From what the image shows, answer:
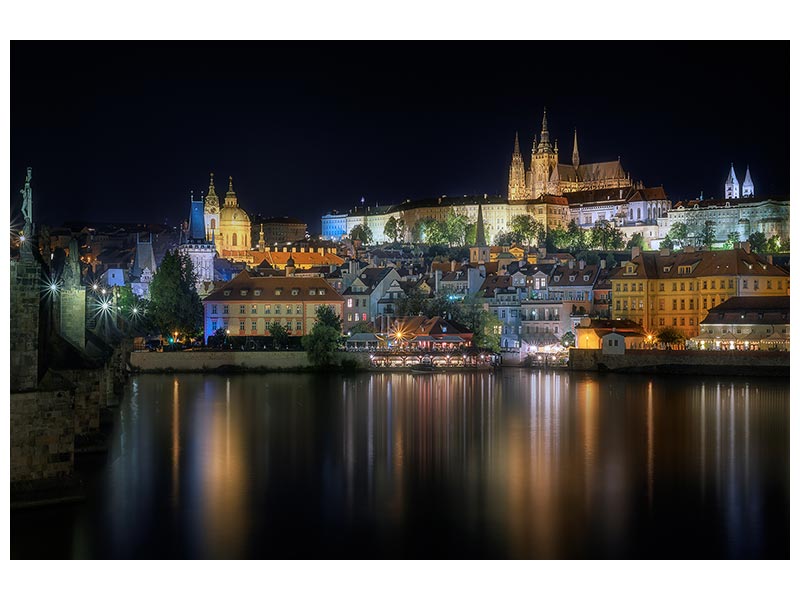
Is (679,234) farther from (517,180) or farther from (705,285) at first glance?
(705,285)

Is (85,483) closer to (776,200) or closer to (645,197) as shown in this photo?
(776,200)

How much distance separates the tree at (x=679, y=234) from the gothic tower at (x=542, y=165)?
1823 centimetres

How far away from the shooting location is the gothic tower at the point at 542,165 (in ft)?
270

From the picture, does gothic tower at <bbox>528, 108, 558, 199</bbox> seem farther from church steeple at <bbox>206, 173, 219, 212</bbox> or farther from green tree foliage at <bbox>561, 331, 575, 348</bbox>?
green tree foliage at <bbox>561, 331, 575, 348</bbox>

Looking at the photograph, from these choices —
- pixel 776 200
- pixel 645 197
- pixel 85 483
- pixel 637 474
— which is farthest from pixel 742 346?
pixel 645 197

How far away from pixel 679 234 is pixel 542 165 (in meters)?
21.2

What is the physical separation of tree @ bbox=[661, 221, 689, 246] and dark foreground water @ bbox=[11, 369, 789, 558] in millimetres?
40389

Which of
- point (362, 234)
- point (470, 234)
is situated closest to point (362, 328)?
point (470, 234)

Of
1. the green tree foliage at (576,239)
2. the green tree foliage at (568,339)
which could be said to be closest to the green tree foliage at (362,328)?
the green tree foliage at (568,339)

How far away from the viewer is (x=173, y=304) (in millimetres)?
32031

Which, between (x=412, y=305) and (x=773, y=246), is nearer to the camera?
(x=412, y=305)

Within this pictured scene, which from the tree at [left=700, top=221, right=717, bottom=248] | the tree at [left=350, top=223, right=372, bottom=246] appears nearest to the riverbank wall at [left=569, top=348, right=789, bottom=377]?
the tree at [left=700, top=221, right=717, bottom=248]

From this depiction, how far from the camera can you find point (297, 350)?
28688 mm

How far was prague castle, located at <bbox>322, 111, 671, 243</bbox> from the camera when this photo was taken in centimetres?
6950
